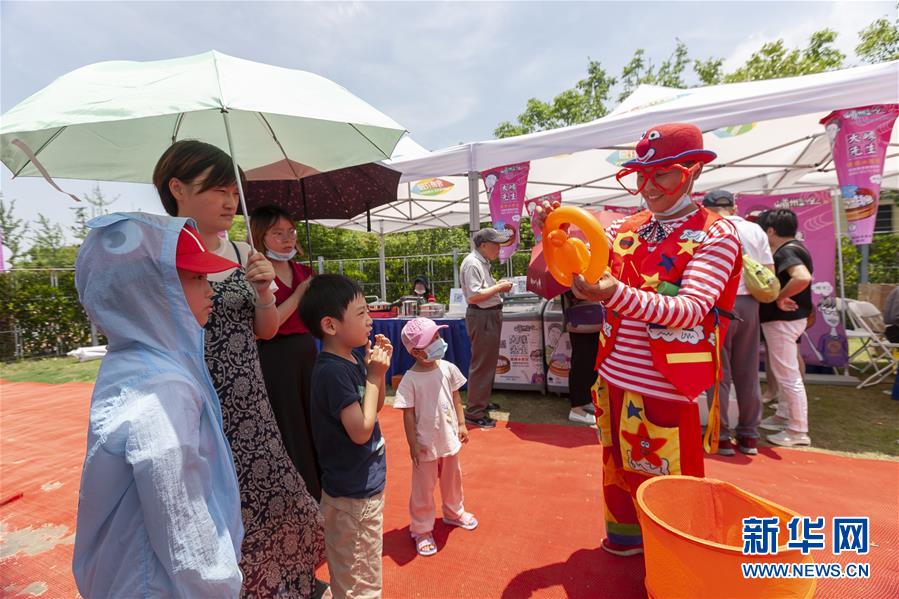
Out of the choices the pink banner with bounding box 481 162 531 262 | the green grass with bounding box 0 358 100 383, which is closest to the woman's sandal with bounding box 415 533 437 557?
the pink banner with bounding box 481 162 531 262

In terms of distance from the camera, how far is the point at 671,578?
121cm

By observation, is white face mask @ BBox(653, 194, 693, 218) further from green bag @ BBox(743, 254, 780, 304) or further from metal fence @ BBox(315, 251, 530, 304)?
metal fence @ BBox(315, 251, 530, 304)

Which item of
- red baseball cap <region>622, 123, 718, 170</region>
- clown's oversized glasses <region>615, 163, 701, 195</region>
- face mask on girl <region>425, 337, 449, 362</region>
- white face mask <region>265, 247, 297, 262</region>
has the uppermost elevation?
red baseball cap <region>622, 123, 718, 170</region>

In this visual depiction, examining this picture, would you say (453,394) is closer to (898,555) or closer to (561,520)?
(561,520)

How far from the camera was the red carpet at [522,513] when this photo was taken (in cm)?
202

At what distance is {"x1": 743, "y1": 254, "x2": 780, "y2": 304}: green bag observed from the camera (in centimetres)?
317

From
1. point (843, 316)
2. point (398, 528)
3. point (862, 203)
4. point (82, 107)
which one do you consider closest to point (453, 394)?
point (398, 528)

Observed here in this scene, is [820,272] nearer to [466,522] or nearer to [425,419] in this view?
[466,522]

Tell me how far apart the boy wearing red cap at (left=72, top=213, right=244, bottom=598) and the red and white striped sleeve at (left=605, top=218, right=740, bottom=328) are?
51.8 inches

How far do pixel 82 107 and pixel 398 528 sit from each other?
2524 millimetres

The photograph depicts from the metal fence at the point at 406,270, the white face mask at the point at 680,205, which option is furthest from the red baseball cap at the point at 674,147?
the metal fence at the point at 406,270

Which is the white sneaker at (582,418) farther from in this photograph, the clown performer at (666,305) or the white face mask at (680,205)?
the white face mask at (680,205)

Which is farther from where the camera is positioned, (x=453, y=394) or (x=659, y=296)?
(x=453, y=394)

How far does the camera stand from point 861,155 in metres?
3.81
